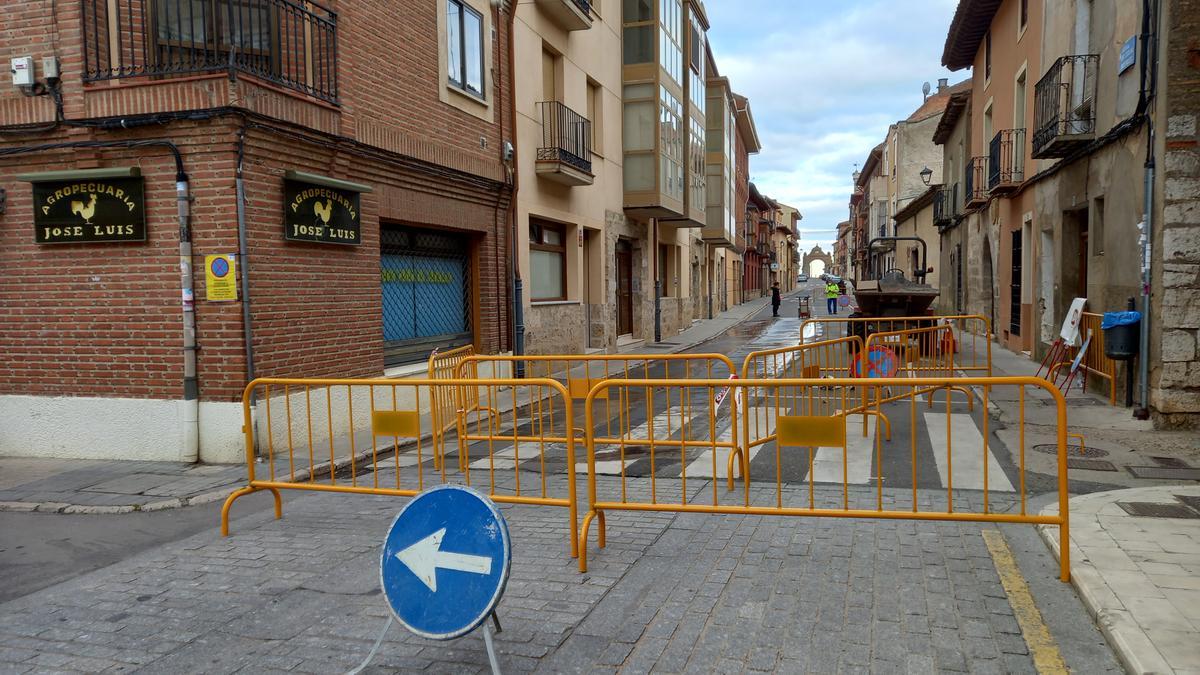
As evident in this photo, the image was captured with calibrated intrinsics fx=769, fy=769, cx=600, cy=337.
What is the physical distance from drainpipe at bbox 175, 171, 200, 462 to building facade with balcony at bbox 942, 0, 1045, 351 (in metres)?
14.5

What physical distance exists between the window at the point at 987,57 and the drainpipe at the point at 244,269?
63.8 ft

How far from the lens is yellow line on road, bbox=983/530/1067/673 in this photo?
3377mm

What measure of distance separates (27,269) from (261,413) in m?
3.11

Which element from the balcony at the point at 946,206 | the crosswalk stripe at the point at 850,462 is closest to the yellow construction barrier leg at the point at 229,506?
the crosswalk stripe at the point at 850,462

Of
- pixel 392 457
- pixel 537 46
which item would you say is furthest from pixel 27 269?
pixel 537 46

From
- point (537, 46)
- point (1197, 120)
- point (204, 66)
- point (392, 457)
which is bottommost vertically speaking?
point (392, 457)

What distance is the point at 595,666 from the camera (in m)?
3.42

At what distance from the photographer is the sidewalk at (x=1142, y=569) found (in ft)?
11.0

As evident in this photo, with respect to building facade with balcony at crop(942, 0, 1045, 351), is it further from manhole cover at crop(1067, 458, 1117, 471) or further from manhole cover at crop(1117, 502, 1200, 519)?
manhole cover at crop(1117, 502, 1200, 519)

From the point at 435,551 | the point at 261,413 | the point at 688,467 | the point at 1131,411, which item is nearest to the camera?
the point at 435,551

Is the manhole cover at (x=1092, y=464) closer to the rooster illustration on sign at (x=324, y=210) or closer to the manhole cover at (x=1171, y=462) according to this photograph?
the manhole cover at (x=1171, y=462)

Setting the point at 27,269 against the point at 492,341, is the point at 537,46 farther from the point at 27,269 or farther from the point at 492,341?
the point at 27,269

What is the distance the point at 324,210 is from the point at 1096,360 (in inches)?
412

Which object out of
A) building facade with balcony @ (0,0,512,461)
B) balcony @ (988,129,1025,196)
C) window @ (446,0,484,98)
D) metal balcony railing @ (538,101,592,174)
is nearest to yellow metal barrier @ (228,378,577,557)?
building facade with balcony @ (0,0,512,461)
